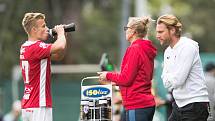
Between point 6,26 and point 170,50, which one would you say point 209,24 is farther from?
point 170,50

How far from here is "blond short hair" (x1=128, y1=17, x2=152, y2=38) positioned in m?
10.2

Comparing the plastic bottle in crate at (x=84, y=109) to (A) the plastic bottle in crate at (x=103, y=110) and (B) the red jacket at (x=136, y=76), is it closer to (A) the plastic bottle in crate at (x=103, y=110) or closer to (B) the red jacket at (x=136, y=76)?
(A) the plastic bottle in crate at (x=103, y=110)

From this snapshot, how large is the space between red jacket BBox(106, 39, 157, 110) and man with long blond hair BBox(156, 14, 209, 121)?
263 mm

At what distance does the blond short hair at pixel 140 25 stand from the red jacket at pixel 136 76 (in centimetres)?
14

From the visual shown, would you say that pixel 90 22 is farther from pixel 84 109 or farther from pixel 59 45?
pixel 59 45

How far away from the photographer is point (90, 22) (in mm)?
45750

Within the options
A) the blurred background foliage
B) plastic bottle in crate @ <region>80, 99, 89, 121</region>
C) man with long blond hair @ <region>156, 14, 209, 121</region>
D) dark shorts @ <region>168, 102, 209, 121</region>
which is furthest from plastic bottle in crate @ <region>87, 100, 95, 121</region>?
the blurred background foliage

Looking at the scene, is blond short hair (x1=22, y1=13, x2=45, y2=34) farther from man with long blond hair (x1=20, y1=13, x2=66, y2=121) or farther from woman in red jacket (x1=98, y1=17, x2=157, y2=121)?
woman in red jacket (x1=98, y1=17, x2=157, y2=121)

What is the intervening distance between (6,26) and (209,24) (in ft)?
49.6

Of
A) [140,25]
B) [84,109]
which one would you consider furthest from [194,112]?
[84,109]

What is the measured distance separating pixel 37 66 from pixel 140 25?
138 cm

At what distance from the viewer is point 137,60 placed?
32.7 ft

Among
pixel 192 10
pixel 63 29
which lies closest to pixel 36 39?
pixel 63 29

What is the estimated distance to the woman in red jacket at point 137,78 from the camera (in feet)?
32.7
